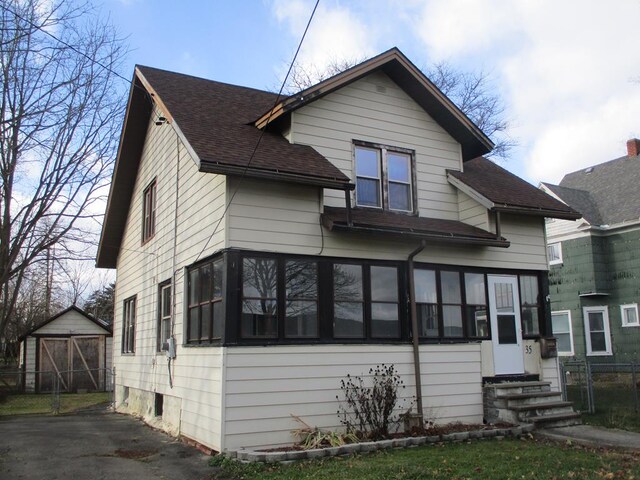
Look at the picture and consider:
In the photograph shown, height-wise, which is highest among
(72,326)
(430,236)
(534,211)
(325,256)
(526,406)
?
(534,211)

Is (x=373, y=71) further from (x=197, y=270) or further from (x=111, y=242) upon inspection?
(x=111, y=242)

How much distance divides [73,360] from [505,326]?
19889mm

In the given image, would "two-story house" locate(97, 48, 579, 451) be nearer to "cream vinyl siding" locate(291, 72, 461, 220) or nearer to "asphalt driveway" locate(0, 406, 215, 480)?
"cream vinyl siding" locate(291, 72, 461, 220)

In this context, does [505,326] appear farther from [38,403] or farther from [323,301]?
[38,403]

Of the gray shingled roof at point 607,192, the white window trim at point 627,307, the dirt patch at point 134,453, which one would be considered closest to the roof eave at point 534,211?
the dirt patch at point 134,453

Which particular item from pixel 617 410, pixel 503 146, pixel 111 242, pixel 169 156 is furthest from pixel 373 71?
pixel 503 146

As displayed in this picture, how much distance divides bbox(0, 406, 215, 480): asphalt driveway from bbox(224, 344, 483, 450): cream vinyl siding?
95 centimetres

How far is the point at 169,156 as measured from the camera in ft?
43.2

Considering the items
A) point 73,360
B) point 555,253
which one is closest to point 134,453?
point 73,360

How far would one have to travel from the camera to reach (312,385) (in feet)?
31.4

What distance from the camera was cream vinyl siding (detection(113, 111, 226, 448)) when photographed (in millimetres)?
9664

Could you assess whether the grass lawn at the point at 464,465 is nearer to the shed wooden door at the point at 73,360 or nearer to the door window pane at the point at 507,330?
the door window pane at the point at 507,330

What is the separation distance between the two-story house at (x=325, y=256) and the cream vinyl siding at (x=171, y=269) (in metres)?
0.06

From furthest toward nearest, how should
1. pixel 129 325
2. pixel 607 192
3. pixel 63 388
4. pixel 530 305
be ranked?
pixel 63 388
pixel 607 192
pixel 129 325
pixel 530 305
